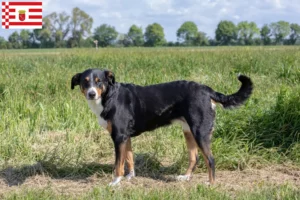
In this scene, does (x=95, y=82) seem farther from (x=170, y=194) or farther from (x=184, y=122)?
(x=170, y=194)

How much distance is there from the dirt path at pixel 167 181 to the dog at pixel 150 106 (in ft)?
0.66

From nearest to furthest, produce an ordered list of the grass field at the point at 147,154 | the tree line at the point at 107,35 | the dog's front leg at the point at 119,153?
1. the grass field at the point at 147,154
2. the dog's front leg at the point at 119,153
3. the tree line at the point at 107,35

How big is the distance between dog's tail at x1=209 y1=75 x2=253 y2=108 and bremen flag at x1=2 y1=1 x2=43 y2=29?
11.1m

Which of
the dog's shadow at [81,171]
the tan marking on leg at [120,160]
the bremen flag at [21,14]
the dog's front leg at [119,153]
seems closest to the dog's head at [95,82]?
the dog's front leg at [119,153]

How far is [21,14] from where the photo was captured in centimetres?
1549

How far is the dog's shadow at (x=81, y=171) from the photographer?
5.79 m

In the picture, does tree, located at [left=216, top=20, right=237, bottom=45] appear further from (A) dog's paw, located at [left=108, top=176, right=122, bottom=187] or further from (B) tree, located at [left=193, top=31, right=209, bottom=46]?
(A) dog's paw, located at [left=108, top=176, right=122, bottom=187]

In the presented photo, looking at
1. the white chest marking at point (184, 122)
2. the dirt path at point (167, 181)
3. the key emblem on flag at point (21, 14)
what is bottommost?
the dirt path at point (167, 181)

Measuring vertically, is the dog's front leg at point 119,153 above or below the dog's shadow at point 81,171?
Result: above

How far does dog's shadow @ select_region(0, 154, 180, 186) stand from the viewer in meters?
A: 5.79

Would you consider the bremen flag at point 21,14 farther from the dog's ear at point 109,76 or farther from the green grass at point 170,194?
the green grass at point 170,194

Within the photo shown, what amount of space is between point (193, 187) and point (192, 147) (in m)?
0.92

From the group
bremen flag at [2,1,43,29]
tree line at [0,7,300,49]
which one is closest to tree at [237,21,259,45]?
tree line at [0,7,300,49]

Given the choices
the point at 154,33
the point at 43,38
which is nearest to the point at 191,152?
the point at 43,38
